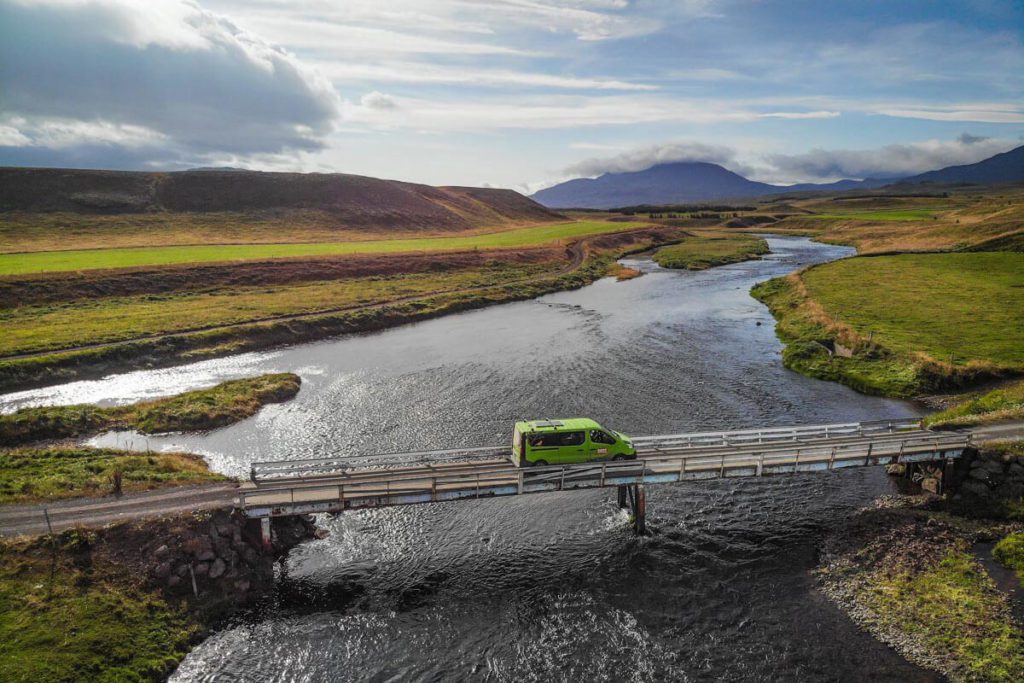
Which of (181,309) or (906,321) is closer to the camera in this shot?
(906,321)

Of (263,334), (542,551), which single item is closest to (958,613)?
(542,551)

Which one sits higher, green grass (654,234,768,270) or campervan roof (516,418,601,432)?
green grass (654,234,768,270)

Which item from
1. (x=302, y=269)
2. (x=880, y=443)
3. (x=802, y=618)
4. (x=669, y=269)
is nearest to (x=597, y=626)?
(x=802, y=618)

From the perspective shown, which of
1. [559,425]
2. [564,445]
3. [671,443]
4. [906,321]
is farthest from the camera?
[906,321]

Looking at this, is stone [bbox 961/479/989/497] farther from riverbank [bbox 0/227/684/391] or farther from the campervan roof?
riverbank [bbox 0/227/684/391]

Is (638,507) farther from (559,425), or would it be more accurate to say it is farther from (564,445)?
(559,425)

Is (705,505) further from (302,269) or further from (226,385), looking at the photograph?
(302,269)

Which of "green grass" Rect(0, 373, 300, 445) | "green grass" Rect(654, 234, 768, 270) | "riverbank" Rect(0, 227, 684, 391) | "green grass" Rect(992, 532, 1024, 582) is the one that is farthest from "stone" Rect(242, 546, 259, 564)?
"green grass" Rect(654, 234, 768, 270)
